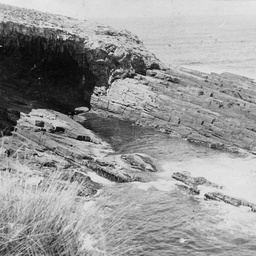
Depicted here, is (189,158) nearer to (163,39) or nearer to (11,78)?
(11,78)

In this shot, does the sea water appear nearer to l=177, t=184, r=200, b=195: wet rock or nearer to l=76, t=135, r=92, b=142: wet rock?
l=177, t=184, r=200, b=195: wet rock

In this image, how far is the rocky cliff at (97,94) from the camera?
19797mm

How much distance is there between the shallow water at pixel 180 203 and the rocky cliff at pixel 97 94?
3.78 ft

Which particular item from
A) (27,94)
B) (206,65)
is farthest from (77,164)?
(206,65)

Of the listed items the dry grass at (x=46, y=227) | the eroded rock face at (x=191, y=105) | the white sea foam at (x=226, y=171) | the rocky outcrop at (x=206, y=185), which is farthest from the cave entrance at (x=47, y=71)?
the dry grass at (x=46, y=227)

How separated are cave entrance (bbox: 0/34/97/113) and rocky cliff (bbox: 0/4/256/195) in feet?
0.24

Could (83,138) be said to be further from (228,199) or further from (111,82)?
(228,199)

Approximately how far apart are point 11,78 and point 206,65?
3063 cm

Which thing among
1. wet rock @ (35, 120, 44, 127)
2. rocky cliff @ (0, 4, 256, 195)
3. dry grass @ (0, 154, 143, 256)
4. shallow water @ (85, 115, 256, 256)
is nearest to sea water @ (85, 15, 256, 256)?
shallow water @ (85, 115, 256, 256)

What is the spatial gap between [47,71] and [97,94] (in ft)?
15.6

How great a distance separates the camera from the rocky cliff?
65.0 ft

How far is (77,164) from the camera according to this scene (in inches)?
715

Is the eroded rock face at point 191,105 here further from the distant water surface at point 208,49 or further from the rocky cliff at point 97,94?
the distant water surface at point 208,49

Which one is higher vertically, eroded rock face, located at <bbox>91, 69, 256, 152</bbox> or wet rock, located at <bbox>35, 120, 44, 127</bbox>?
eroded rock face, located at <bbox>91, 69, 256, 152</bbox>
